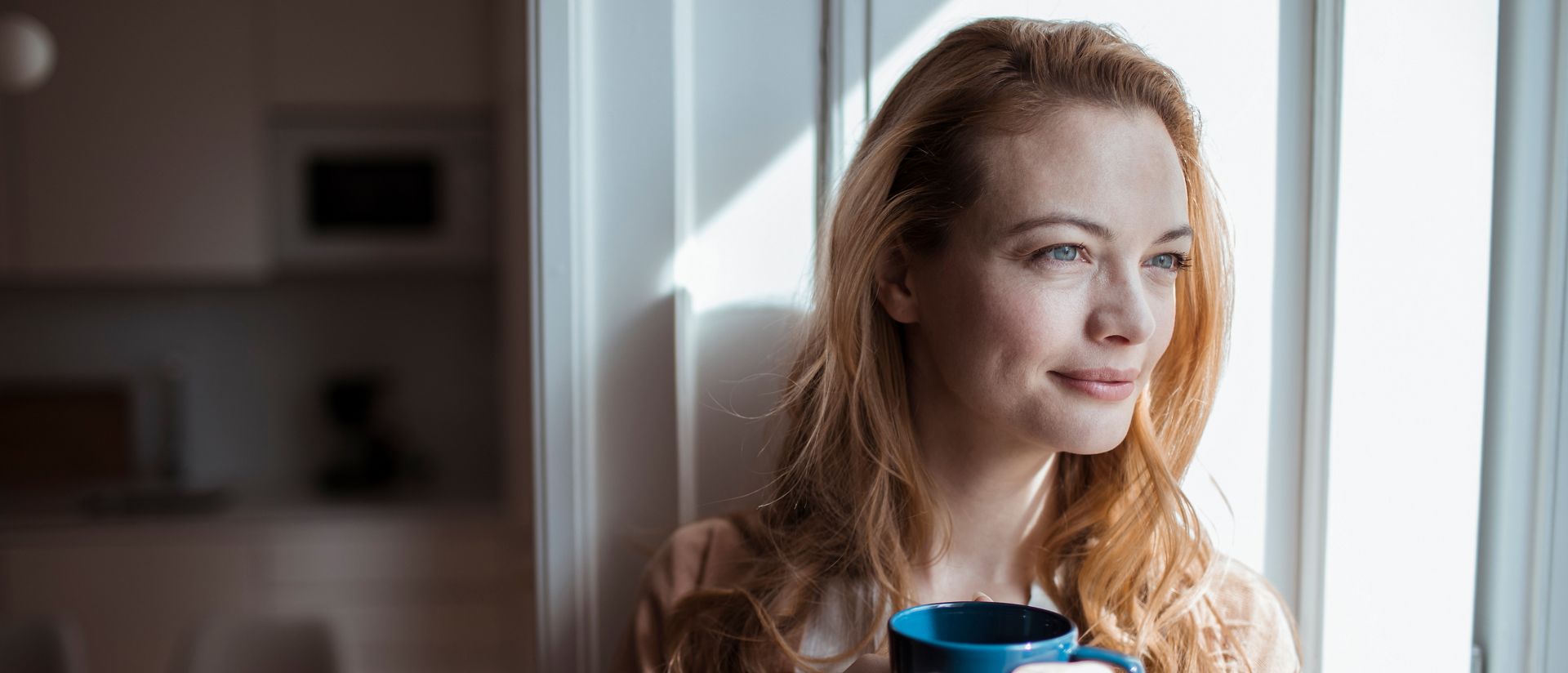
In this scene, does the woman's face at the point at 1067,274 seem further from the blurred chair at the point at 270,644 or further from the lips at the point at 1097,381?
the blurred chair at the point at 270,644

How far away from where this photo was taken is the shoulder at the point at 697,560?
2.99 ft

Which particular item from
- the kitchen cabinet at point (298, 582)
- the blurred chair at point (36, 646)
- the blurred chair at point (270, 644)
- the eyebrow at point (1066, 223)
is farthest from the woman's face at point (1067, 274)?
the kitchen cabinet at point (298, 582)

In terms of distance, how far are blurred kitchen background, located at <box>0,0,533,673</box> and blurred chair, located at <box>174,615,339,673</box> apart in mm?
882


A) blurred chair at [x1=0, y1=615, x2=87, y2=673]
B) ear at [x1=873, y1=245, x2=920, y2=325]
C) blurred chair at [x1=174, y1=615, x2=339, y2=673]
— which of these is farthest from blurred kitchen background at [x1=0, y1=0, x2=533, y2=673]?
ear at [x1=873, y1=245, x2=920, y2=325]

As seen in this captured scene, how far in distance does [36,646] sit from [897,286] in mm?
1904

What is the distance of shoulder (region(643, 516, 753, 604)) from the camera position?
0.91 meters

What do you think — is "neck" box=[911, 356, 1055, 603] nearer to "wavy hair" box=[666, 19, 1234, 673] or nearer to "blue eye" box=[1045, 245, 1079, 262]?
"wavy hair" box=[666, 19, 1234, 673]

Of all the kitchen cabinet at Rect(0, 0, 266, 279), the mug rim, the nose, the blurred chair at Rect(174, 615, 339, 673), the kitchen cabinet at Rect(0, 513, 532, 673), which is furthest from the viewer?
the kitchen cabinet at Rect(0, 0, 266, 279)

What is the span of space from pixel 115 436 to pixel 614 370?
2788mm

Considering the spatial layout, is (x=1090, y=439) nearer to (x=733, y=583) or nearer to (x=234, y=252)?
(x=733, y=583)

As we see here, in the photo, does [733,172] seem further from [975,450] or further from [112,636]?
[112,636]

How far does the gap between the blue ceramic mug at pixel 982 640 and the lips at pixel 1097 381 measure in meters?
0.21

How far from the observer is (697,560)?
36.5 inches

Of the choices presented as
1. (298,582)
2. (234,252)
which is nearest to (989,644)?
(298,582)
